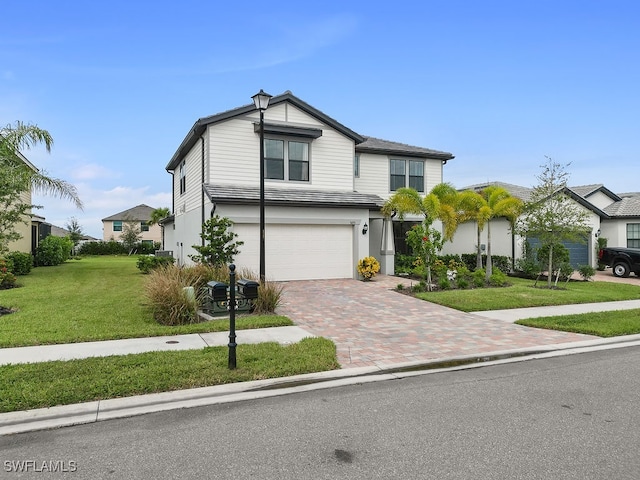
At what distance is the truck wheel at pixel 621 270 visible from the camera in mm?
20606

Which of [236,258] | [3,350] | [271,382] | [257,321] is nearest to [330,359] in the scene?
[271,382]

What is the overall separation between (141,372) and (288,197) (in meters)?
11.8

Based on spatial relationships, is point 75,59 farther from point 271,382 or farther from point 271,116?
point 271,382

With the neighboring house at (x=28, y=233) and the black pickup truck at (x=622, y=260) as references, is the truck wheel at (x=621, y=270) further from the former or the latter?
the neighboring house at (x=28, y=233)

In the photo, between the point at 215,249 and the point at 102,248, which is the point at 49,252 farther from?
the point at 102,248

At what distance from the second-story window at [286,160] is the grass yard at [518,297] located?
7384 millimetres

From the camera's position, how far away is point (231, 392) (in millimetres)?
5355

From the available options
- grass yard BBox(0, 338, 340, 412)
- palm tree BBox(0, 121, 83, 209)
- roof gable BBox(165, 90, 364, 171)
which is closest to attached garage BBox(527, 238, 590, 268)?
roof gable BBox(165, 90, 364, 171)

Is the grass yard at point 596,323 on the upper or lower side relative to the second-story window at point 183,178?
lower

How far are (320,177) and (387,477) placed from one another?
15617 millimetres

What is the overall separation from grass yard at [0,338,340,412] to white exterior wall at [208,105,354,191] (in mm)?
11065
